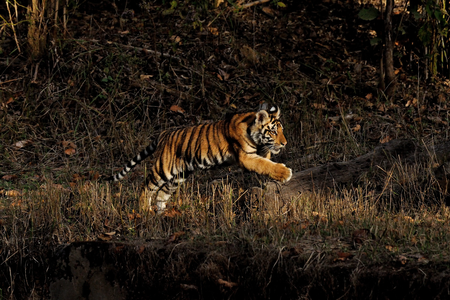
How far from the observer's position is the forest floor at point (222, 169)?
442 centimetres

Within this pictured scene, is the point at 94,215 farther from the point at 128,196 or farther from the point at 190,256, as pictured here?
the point at 190,256

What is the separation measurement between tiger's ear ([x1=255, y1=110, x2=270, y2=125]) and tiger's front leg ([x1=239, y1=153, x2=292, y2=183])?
348mm

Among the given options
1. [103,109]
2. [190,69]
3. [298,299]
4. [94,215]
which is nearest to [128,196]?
[94,215]

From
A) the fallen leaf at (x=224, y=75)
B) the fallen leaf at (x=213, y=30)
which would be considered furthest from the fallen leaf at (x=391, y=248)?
the fallen leaf at (x=213, y=30)

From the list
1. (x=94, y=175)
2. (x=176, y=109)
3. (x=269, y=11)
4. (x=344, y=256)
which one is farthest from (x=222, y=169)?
(x=269, y=11)

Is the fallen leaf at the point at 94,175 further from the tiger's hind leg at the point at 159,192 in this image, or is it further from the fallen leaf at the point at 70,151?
the tiger's hind leg at the point at 159,192

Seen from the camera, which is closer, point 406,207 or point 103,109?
point 406,207

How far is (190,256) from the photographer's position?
459 centimetres

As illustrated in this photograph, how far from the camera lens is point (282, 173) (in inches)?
222

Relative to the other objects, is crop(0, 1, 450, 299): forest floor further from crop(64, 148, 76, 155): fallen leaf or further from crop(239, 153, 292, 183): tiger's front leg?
crop(239, 153, 292, 183): tiger's front leg

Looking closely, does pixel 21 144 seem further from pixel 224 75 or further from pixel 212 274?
pixel 212 274

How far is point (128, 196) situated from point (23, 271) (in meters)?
1.52

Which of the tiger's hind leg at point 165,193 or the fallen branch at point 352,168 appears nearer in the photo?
the fallen branch at point 352,168

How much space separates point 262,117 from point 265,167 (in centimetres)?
53
